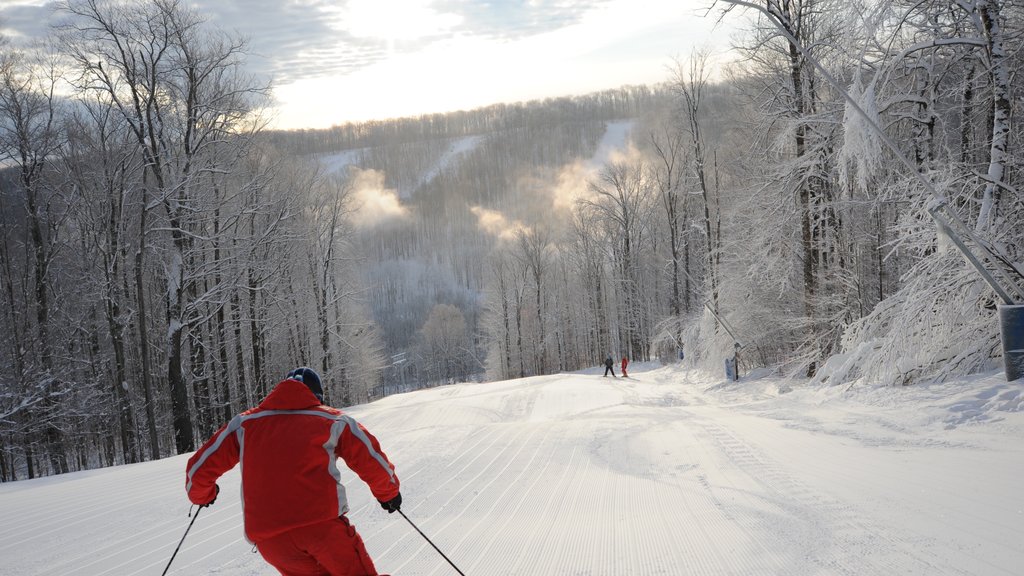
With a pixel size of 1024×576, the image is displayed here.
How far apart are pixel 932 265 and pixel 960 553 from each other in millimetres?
7524

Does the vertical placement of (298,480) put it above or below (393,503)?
above

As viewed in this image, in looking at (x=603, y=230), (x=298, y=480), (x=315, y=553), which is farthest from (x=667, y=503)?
(x=603, y=230)

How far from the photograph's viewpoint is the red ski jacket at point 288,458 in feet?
10.4

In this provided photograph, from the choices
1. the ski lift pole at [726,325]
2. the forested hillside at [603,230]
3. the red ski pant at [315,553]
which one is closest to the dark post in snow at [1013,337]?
the forested hillside at [603,230]

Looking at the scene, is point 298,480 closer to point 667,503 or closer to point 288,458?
point 288,458

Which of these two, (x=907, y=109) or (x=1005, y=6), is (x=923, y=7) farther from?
(x=907, y=109)

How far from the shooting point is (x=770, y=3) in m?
15.9

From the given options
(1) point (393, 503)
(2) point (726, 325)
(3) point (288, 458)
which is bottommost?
(2) point (726, 325)

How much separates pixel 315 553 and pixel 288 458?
0.54 metres

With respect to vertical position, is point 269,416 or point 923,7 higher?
point 923,7

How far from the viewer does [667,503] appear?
629 cm

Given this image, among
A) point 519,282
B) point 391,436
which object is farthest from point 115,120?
point 519,282

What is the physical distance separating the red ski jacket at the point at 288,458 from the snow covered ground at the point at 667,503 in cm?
198

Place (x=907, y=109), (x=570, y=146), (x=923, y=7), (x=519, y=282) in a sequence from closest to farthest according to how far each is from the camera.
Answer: (x=923, y=7), (x=907, y=109), (x=519, y=282), (x=570, y=146)
